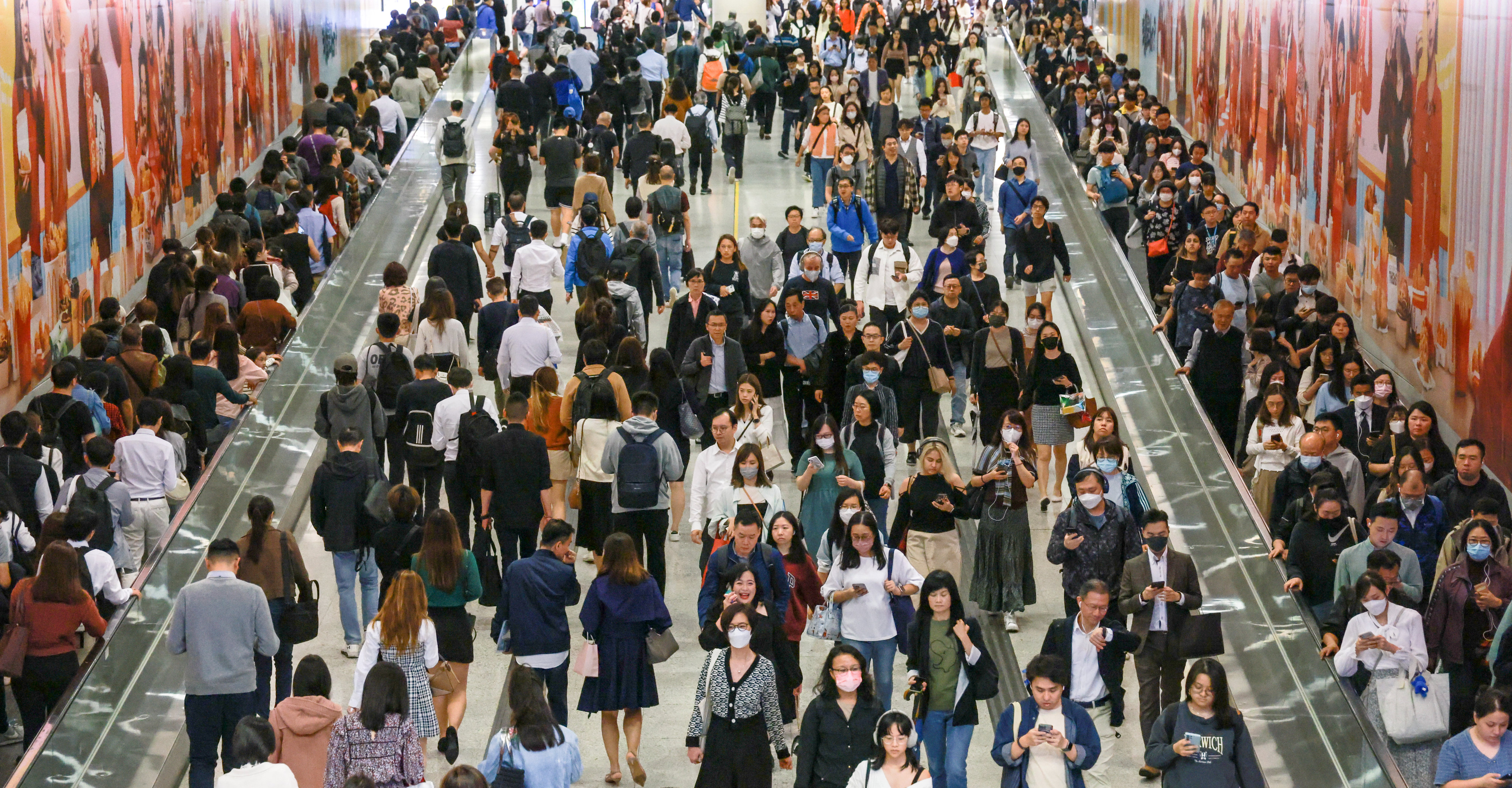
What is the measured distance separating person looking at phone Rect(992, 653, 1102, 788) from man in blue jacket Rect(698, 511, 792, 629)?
60.1 inches

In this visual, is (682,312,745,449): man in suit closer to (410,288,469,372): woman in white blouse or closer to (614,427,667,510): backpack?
(410,288,469,372): woman in white blouse

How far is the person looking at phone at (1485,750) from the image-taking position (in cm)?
791

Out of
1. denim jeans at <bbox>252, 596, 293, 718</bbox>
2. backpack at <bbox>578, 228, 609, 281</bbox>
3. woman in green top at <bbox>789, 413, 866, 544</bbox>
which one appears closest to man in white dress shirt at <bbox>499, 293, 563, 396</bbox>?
backpack at <bbox>578, 228, 609, 281</bbox>

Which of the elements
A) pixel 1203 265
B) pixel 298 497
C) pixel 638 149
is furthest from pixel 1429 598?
pixel 638 149

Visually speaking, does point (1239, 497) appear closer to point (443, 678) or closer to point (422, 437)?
point (422, 437)

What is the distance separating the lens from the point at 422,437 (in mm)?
11320

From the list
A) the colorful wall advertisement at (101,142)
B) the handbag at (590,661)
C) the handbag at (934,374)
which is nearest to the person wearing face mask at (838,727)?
the handbag at (590,661)

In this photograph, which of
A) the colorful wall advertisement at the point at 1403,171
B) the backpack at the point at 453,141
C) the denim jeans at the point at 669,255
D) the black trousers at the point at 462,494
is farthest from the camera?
the backpack at the point at 453,141

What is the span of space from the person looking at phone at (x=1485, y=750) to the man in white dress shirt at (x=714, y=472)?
13.3 feet

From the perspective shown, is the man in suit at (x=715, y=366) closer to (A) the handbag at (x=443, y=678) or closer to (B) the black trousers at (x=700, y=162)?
(A) the handbag at (x=443, y=678)

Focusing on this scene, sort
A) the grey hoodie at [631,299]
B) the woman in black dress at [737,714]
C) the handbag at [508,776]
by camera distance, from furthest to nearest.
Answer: the grey hoodie at [631,299]
the woman in black dress at [737,714]
the handbag at [508,776]

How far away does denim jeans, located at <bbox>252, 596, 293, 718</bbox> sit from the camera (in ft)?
29.3

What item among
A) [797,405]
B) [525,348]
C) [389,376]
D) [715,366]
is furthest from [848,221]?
[389,376]

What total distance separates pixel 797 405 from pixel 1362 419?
386 centimetres
